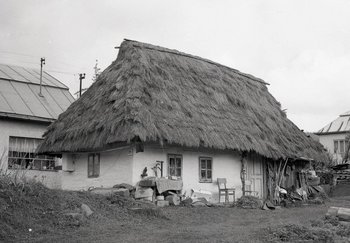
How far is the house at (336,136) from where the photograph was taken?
4169 cm

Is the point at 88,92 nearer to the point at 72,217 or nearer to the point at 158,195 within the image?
the point at 158,195

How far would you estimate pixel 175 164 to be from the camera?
1877 centimetres

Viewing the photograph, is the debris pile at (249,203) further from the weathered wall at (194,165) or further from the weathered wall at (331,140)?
the weathered wall at (331,140)

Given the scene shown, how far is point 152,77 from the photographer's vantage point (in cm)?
1975

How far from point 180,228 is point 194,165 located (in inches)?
279

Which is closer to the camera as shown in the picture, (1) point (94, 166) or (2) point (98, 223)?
(2) point (98, 223)

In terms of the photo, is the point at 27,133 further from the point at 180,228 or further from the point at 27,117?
the point at 180,228

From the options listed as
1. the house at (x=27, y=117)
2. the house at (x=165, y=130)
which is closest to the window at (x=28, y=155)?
the house at (x=27, y=117)

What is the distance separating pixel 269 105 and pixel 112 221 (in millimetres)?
15332

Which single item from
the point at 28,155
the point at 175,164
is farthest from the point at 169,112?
the point at 28,155

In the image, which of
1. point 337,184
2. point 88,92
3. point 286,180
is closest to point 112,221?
point 88,92

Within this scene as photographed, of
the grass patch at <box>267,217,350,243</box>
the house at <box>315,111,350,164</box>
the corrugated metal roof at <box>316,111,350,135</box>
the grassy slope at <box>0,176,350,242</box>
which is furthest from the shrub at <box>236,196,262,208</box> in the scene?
the corrugated metal roof at <box>316,111,350,135</box>

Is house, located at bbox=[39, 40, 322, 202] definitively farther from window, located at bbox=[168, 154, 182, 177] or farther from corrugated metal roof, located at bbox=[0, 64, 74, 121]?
corrugated metal roof, located at bbox=[0, 64, 74, 121]

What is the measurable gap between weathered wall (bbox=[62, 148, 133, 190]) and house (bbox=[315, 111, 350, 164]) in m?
26.5
